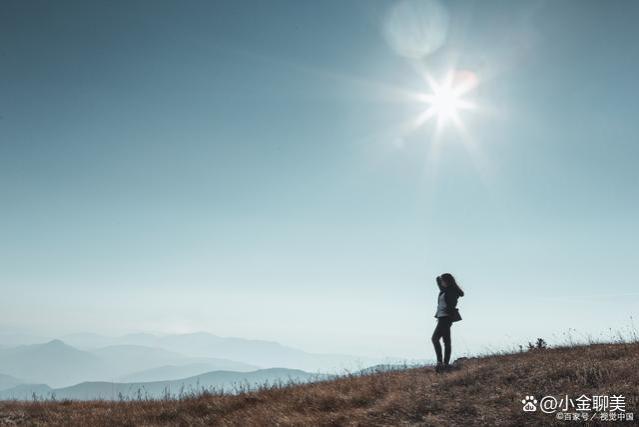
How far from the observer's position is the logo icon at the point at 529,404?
21.1 ft

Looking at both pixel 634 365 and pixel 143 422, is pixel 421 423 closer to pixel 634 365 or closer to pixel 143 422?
pixel 634 365

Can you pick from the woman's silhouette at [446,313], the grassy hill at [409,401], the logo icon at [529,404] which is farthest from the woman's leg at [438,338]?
the logo icon at [529,404]

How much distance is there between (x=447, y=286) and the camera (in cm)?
1180

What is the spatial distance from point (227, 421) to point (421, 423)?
12.8 ft

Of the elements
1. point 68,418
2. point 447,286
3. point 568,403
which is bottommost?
point 68,418

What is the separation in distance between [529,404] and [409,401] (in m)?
1.98

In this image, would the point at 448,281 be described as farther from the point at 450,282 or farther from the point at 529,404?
the point at 529,404

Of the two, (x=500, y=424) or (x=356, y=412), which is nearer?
(x=500, y=424)

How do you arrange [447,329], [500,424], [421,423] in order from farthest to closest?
[447,329] < [421,423] < [500,424]

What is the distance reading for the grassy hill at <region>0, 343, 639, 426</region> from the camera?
22.3 feet

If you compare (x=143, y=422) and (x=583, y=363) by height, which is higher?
(x=583, y=363)

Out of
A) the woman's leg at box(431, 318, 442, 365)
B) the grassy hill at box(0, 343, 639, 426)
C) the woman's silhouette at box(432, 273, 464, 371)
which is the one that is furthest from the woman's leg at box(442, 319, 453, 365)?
the grassy hill at box(0, 343, 639, 426)

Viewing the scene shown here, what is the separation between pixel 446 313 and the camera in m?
11.6

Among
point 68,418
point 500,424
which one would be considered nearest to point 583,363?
point 500,424
